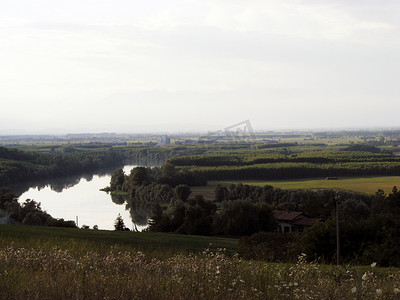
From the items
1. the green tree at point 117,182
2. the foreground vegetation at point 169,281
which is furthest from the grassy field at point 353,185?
the foreground vegetation at point 169,281

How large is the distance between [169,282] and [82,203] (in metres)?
41.7

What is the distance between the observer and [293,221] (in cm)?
2938

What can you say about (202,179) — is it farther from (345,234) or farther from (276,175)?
(345,234)

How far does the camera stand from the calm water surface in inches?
1406

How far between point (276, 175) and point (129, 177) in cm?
2178

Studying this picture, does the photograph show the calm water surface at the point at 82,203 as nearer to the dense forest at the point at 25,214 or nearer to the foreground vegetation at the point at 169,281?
the dense forest at the point at 25,214

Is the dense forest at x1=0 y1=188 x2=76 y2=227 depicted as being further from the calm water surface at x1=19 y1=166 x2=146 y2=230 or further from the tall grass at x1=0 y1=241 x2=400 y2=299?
the tall grass at x1=0 y1=241 x2=400 y2=299

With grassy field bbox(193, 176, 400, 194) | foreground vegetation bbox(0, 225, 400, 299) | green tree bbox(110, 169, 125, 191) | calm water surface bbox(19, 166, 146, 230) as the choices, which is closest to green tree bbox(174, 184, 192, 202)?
grassy field bbox(193, 176, 400, 194)

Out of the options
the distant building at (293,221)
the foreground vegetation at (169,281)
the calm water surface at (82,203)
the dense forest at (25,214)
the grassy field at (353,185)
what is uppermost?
the foreground vegetation at (169,281)

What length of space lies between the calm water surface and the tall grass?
26154 mm

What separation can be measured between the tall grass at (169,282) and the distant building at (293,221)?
23.7 meters

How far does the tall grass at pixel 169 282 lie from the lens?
4344 mm

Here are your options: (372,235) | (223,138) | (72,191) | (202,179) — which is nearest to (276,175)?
(202,179)

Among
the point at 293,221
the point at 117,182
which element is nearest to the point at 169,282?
the point at 293,221
